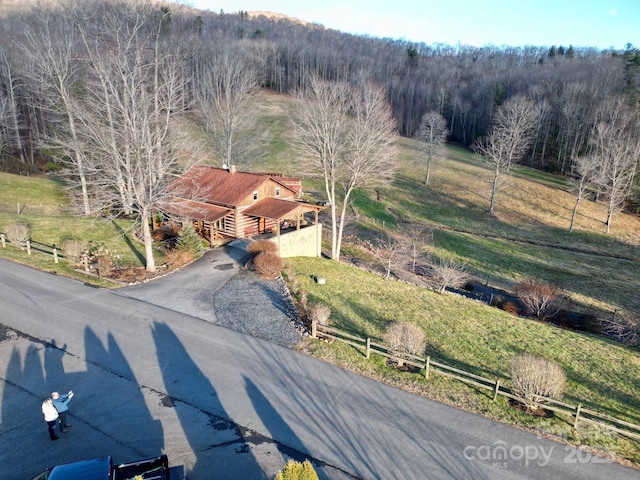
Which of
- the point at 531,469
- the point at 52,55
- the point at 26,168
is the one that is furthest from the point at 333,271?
the point at 26,168

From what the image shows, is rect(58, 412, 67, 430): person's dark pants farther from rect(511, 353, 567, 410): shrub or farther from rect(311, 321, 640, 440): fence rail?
rect(511, 353, 567, 410): shrub

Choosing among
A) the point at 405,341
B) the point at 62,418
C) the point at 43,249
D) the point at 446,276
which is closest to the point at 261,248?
the point at 446,276

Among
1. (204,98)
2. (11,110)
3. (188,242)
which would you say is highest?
(204,98)

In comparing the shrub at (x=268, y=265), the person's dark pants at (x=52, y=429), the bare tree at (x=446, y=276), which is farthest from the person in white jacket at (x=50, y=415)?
the bare tree at (x=446, y=276)

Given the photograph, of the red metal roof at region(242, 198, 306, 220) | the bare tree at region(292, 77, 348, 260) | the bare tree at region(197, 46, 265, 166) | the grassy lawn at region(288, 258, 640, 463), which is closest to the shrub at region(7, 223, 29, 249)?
the red metal roof at region(242, 198, 306, 220)

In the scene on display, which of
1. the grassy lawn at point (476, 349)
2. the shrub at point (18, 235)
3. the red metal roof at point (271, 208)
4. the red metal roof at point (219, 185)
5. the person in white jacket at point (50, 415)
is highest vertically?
the red metal roof at point (219, 185)

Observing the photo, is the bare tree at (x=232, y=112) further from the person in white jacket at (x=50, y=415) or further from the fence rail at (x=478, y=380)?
the person in white jacket at (x=50, y=415)

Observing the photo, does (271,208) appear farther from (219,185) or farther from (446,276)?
(446,276)
